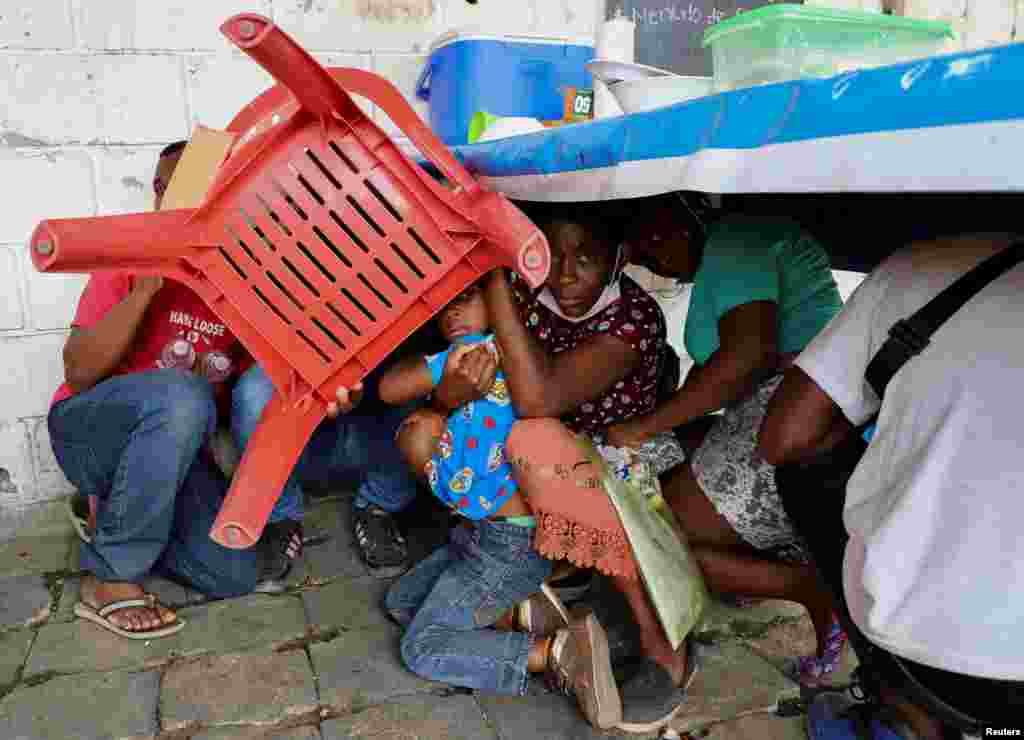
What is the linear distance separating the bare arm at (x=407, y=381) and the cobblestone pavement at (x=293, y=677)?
609 millimetres

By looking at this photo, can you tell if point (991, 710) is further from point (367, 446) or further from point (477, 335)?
point (367, 446)

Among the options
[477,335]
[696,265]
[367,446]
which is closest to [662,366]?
[696,265]

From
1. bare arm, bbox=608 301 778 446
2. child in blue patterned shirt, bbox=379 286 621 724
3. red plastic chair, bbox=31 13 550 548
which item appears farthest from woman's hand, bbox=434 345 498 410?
bare arm, bbox=608 301 778 446

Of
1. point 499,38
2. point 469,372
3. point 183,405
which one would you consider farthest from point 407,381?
point 499,38

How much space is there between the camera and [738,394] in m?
1.74

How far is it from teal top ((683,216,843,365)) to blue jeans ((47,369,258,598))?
48.3 inches

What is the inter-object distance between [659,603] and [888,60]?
1.12 m

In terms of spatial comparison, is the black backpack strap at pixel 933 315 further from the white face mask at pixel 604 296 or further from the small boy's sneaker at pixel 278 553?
the small boy's sneaker at pixel 278 553

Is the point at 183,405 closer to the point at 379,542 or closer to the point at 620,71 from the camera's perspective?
the point at 379,542

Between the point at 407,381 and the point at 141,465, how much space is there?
27.6 inches

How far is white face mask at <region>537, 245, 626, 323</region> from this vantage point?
5.90ft

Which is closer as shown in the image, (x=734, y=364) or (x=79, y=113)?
(x=734, y=364)

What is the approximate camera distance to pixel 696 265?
A: 2035mm

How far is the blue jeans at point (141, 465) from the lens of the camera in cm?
193
